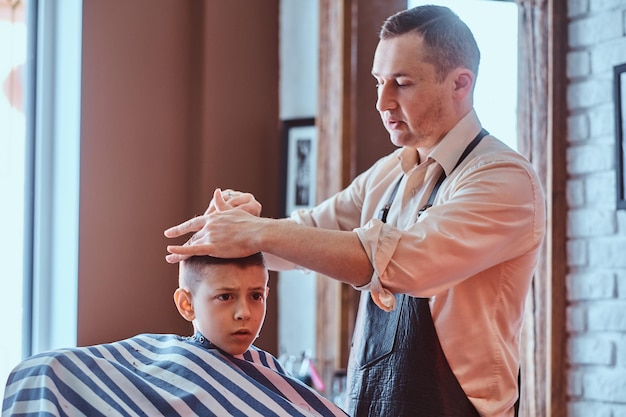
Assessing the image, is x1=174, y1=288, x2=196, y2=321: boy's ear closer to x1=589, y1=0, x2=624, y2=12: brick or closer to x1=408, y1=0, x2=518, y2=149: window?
x1=408, y1=0, x2=518, y2=149: window

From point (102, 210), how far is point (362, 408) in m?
1.10

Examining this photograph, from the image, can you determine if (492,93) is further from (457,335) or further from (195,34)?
(457,335)

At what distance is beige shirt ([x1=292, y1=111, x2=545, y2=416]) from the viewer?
188 centimetres

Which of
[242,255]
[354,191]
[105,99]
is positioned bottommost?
[242,255]

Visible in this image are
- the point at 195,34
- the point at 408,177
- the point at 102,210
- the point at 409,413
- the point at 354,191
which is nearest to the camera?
the point at 409,413

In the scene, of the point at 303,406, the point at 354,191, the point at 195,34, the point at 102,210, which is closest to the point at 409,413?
the point at 303,406

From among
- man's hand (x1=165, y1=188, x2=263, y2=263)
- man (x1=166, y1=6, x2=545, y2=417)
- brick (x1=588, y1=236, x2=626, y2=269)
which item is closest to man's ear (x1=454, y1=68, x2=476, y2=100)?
man (x1=166, y1=6, x2=545, y2=417)

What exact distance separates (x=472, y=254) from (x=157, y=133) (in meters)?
1.34

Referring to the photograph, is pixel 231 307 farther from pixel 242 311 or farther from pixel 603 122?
pixel 603 122

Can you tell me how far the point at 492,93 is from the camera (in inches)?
137

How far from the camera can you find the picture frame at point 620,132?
126 inches

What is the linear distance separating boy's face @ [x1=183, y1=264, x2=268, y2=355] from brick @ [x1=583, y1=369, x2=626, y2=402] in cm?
185

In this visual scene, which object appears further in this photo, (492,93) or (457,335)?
(492,93)

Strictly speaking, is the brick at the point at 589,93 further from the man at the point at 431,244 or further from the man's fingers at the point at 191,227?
the man's fingers at the point at 191,227
